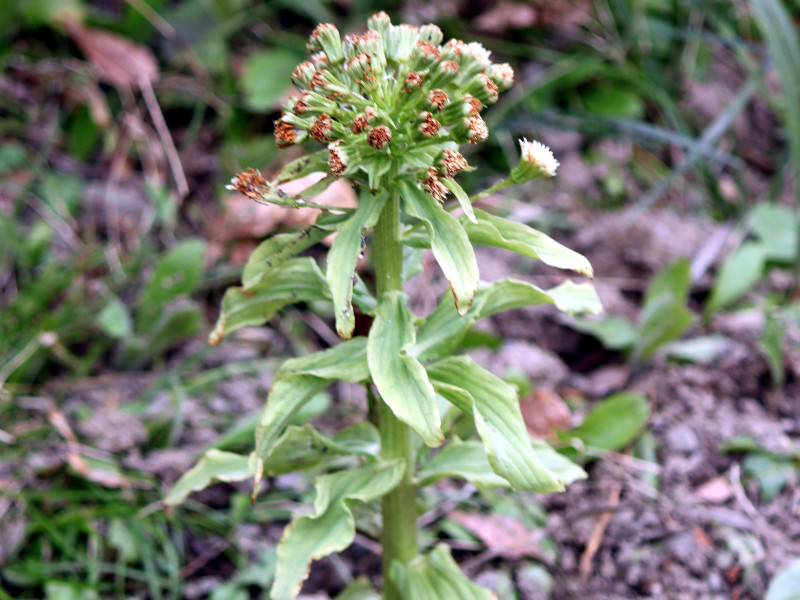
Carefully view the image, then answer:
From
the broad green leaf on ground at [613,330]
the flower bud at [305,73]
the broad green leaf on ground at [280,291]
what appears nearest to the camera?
the flower bud at [305,73]

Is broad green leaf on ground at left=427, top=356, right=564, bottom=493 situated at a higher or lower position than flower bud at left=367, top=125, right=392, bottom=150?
lower

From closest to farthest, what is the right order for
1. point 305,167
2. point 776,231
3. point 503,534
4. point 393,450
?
point 305,167, point 393,450, point 503,534, point 776,231

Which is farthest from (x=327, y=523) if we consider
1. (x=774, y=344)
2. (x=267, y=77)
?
(x=267, y=77)

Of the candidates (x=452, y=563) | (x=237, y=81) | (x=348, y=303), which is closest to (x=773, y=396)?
(x=452, y=563)

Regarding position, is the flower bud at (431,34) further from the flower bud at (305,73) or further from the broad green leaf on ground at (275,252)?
the broad green leaf on ground at (275,252)

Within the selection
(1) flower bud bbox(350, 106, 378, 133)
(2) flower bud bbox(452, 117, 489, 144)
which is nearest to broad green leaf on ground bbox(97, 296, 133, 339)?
(1) flower bud bbox(350, 106, 378, 133)

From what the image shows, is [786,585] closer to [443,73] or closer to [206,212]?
[443,73]

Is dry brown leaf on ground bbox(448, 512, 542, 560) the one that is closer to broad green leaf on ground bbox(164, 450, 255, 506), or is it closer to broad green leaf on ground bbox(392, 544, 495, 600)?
broad green leaf on ground bbox(392, 544, 495, 600)

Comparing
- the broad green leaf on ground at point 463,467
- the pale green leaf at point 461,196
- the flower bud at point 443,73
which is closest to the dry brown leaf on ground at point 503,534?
the broad green leaf on ground at point 463,467
